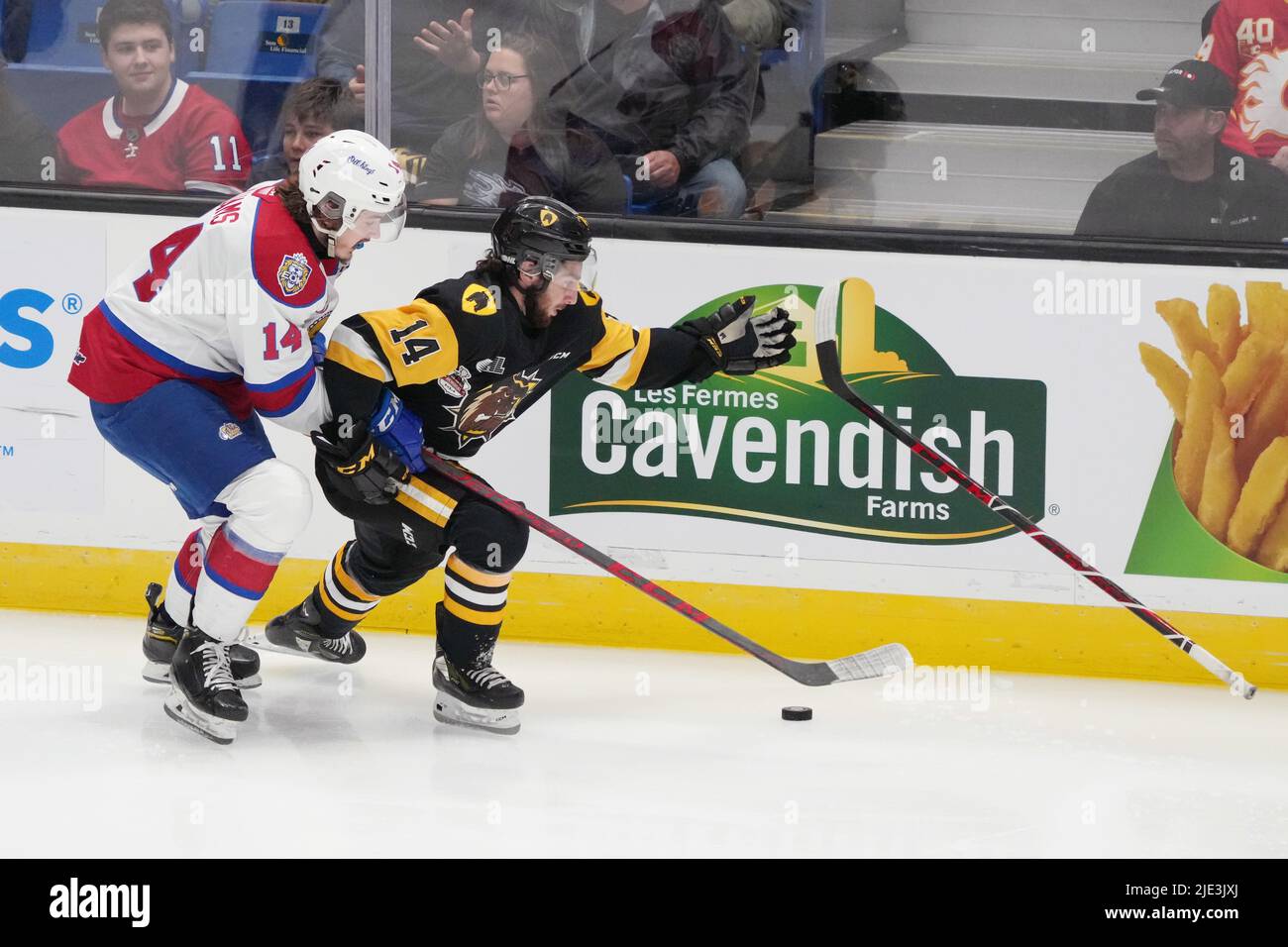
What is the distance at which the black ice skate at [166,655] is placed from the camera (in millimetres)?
4070

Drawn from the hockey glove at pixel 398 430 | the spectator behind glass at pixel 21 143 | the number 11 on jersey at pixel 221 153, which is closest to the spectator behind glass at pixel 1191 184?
the hockey glove at pixel 398 430

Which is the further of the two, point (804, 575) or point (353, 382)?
point (804, 575)

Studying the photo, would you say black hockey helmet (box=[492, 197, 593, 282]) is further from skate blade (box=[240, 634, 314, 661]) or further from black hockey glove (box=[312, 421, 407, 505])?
skate blade (box=[240, 634, 314, 661])

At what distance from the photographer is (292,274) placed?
3539 mm

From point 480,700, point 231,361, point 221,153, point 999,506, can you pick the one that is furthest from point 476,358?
point 221,153

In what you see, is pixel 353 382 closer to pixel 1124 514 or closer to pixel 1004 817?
pixel 1004 817

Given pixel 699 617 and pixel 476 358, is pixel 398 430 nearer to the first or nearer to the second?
pixel 476 358

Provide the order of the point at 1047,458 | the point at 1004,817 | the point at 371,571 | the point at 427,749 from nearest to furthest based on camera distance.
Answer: the point at 1004,817 < the point at 427,749 < the point at 371,571 < the point at 1047,458

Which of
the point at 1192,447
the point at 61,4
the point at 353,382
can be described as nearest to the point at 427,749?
the point at 353,382

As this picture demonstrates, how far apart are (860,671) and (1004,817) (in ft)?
1.86

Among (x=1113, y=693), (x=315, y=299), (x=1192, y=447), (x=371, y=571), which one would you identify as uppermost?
(x=315, y=299)

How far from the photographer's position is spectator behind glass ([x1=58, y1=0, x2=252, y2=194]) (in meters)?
4.64

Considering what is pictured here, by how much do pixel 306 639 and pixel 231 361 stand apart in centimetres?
78

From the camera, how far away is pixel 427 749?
375 centimetres
